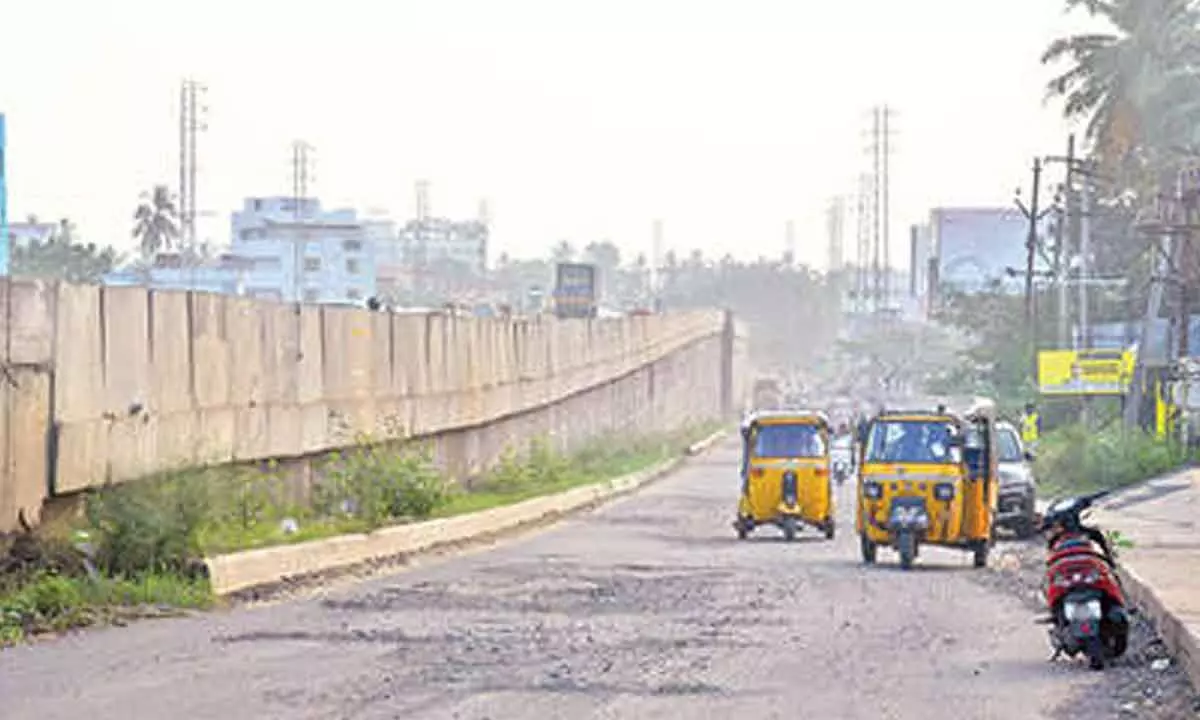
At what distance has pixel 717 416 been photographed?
114 m

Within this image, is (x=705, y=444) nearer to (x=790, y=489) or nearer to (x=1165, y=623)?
(x=790, y=489)

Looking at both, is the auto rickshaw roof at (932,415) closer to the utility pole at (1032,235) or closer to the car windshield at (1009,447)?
the car windshield at (1009,447)

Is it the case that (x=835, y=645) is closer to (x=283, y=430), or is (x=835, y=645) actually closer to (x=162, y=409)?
(x=162, y=409)

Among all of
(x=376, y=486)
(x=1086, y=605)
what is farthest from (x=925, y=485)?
(x=1086, y=605)

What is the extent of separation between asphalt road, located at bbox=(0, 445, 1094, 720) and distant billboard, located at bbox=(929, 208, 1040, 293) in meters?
99.6

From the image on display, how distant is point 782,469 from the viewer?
31969mm

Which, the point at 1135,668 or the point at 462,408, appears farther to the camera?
the point at 462,408

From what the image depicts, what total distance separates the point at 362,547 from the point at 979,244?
102 m

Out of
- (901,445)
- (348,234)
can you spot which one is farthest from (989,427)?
(348,234)

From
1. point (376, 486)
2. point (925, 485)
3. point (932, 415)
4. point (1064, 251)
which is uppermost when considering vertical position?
point (1064, 251)

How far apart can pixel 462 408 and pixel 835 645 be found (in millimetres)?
20361

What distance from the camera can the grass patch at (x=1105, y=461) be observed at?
45188mm

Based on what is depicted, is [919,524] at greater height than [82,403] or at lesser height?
lesser

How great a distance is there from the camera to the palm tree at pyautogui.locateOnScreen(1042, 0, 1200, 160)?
209 feet
